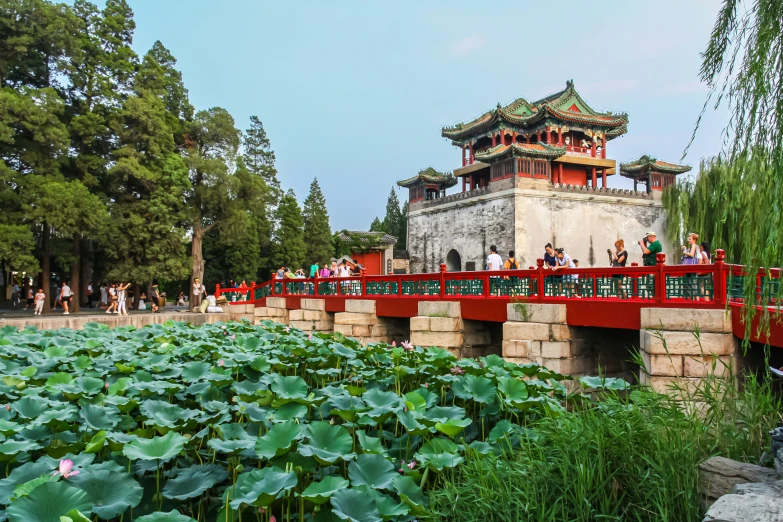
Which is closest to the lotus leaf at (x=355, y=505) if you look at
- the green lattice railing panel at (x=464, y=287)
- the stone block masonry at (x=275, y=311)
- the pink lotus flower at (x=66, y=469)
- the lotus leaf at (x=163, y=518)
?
the lotus leaf at (x=163, y=518)

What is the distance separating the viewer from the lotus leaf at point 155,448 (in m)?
2.77

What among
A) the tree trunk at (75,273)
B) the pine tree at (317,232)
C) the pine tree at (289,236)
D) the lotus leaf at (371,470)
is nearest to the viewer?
the lotus leaf at (371,470)

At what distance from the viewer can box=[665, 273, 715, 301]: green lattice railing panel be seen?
716 centimetres

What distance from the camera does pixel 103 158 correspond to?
2080 cm

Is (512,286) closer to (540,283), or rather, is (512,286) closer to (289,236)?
(540,283)

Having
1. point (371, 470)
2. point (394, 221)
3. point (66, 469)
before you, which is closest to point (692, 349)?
point (371, 470)

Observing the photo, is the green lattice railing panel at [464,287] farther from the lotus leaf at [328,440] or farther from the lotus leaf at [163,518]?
the lotus leaf at [163,518]

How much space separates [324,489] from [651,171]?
30917 mm

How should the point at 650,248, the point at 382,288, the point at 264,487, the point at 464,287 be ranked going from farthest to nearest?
the point at 382,288
the point at 464,287
the point at 650,248
the point at 264,487

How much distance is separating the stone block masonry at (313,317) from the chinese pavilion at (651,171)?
2051 cm

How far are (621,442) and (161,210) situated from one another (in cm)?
2007

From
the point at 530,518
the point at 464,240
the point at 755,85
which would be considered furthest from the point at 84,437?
the point at 464,240

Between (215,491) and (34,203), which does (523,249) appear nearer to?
(34,203)

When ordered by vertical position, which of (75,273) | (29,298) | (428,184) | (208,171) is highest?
(428,184)
